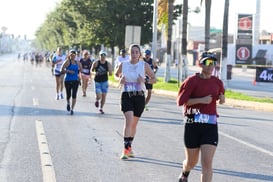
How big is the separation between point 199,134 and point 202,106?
1.09 ft

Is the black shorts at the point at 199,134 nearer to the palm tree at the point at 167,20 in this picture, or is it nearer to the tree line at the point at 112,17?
the palm tree at the point at 167,20

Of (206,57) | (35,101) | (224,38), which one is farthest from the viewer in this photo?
(224,38)

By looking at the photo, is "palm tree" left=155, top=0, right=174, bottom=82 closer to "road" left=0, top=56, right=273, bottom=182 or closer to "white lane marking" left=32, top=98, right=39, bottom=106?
"white lane marking" left=32, top=98, right=39, bottom=106

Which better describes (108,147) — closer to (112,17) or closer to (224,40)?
(224,40)

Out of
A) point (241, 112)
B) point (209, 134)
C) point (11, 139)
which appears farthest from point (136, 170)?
point (241, 112)

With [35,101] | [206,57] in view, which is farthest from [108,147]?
[35,101]

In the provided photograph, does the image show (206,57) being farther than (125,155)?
No

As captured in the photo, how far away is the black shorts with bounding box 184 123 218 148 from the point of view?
674 cm

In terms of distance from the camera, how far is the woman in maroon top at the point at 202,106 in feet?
22.0

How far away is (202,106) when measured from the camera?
269 inches

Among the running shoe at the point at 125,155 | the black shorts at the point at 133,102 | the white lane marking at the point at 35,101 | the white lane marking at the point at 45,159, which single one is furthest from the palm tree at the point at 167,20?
the running shoe at the point at 125,155

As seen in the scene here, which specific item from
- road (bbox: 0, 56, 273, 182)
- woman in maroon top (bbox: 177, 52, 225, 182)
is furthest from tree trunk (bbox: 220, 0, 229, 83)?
woman in maroon top (bbox: 177, 52, 225, 182)

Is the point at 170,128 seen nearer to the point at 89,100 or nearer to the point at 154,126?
the point at 154,126

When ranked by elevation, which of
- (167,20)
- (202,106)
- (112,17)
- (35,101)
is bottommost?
(35,101)
